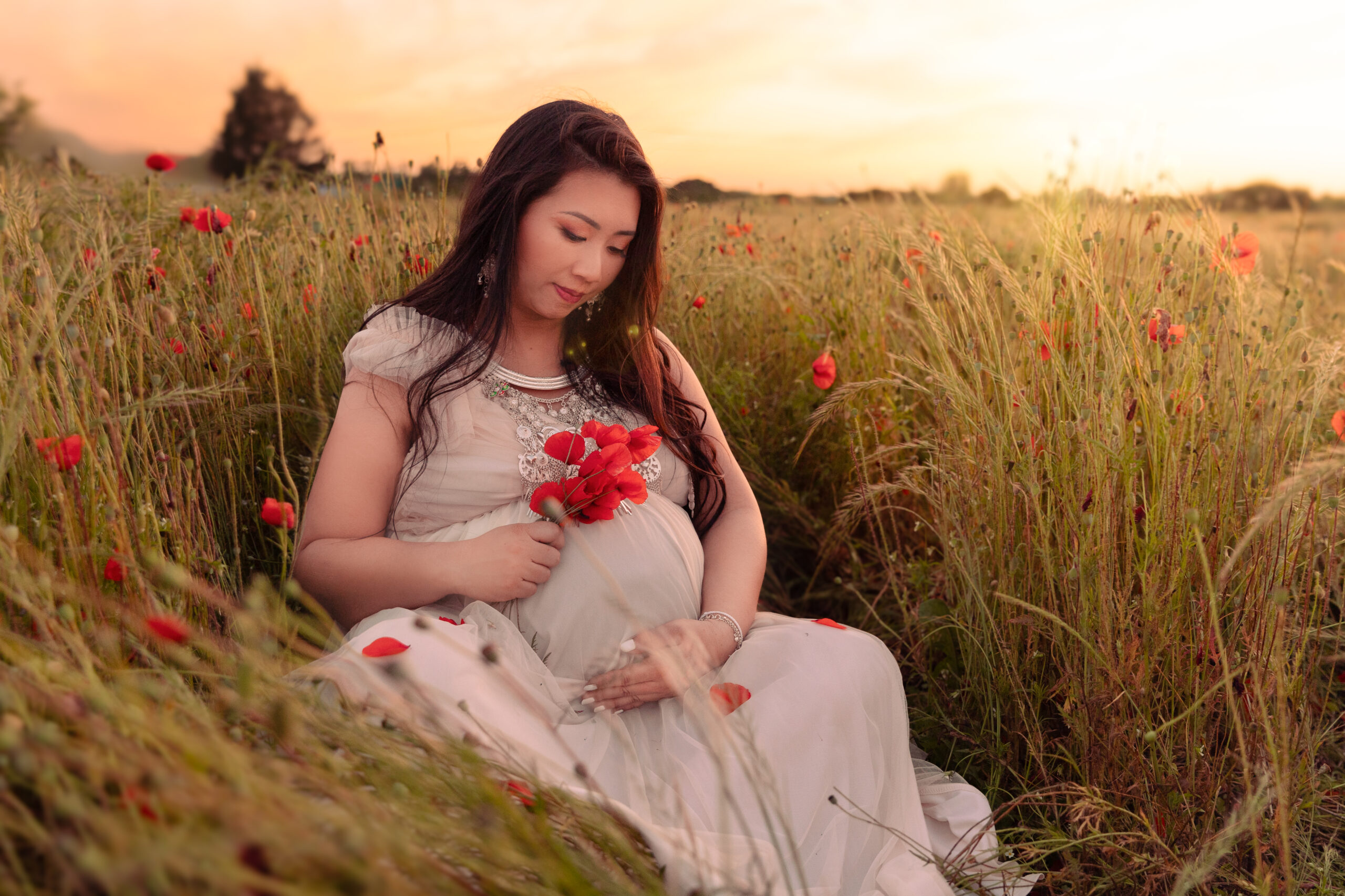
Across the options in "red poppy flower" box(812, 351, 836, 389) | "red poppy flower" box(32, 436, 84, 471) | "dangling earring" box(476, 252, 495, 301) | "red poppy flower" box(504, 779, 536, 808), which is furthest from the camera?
"red poppy flower" box(812, 351, 836, 389)

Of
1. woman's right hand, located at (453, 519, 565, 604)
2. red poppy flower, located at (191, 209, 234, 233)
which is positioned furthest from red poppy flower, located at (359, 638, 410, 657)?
red poppy flower, located at (191, 209, 234, 233)

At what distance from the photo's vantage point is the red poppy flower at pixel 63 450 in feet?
3.95

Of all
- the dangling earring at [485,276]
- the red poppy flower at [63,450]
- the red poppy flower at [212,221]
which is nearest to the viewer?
the red poppy flower at [63,450]

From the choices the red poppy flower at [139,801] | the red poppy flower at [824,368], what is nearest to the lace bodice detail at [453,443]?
the red poppy flower at [824,368]

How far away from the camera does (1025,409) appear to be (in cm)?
181

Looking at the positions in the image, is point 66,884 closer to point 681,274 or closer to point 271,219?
point 681,274

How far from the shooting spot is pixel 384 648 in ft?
4.43

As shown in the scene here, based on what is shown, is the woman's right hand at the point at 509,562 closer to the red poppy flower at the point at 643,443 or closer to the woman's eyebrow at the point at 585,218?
the red poppy flower at the point at 643,443

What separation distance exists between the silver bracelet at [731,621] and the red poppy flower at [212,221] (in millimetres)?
1692

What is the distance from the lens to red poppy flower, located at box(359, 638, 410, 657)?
1.35 metres

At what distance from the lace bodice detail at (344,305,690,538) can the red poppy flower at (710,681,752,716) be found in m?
0.53

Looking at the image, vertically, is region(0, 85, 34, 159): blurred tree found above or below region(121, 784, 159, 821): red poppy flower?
above

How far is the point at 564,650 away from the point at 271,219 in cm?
298

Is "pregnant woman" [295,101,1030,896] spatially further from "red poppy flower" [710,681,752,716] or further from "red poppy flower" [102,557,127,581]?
"red poppy flower" [102,557,127,581]
